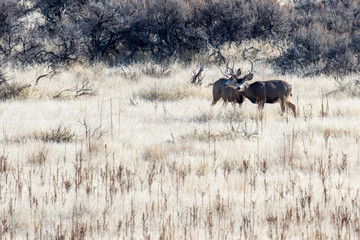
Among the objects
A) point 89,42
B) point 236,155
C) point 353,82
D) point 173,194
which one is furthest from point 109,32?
point 173,194

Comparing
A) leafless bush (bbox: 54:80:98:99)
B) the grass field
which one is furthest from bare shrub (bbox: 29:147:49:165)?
leafless bush (bbox: 54:80:98:99)

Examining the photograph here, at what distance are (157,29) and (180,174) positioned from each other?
15.9 m

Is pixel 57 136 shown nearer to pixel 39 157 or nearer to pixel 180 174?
pixel 39 157

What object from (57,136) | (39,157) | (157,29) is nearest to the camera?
(39,157)

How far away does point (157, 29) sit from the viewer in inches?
853

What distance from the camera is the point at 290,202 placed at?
5312 millimetres

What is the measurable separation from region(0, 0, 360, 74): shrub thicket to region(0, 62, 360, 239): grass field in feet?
30.5

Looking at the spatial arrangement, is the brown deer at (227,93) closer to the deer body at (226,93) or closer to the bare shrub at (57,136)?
the deer body at (226,93)

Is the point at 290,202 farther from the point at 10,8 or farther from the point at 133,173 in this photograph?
the point at 10,8

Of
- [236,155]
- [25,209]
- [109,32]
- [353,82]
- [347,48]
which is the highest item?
[109,32]

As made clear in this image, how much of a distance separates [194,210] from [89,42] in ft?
56.7

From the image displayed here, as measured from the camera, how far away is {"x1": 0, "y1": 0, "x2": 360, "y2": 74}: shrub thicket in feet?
68.4

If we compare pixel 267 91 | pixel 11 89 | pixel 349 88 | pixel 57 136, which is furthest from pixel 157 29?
pixel 57 136

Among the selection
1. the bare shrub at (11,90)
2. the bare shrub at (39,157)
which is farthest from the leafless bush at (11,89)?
the bare shrub at (39,157)
